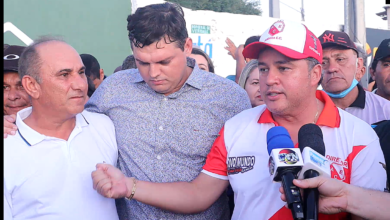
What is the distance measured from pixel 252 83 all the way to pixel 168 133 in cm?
175

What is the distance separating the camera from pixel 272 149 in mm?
2234

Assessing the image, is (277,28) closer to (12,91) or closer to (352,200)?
(352,200)

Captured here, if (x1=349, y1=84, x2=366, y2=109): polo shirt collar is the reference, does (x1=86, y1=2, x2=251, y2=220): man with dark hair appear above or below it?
above

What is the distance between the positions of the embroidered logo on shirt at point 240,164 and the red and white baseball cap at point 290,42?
0.70 metres

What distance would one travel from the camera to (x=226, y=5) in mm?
17734

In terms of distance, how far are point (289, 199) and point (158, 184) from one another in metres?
1.31

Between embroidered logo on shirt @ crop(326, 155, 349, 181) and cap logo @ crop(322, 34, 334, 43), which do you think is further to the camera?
cap logo @ crop(322, 34, 334, 43)

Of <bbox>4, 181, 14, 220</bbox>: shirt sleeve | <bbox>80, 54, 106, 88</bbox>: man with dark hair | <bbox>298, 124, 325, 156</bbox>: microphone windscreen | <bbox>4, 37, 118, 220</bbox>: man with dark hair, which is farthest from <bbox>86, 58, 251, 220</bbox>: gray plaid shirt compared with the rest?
<bbox>80, 54, 106, 88</bbox>: man with dark hair

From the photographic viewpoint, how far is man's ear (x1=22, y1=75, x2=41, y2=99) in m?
3.18

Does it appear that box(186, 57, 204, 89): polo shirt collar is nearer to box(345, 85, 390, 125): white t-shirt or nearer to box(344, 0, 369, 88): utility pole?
box(345, 85, 390, 125): white t-shirt

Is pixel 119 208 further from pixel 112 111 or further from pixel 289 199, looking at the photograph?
pixel 289 199

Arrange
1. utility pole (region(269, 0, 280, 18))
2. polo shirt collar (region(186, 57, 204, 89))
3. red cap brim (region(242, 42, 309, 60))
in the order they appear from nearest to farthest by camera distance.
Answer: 1. red cap brim (region(242, 42, 309, 60))
2. polo shirt collar (region(186, 57, 204, 89))
3. utility pole (region(269, 0, 280, 18))

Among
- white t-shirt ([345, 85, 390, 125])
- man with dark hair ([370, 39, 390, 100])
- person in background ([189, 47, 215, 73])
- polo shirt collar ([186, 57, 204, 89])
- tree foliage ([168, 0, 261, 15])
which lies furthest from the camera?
tree foliage ([168, 0, 261, 15])

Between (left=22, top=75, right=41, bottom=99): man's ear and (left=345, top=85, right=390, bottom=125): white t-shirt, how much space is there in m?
3.13
